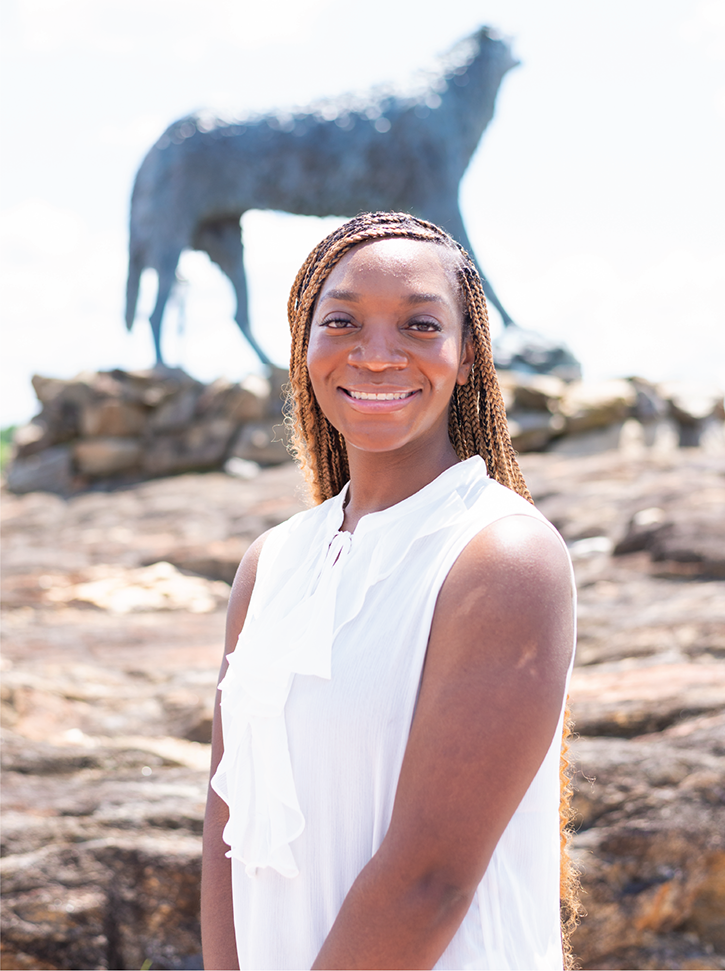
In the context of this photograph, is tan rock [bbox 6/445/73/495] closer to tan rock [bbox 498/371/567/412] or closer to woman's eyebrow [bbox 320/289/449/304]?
tan rock [bbox 498/371/567/412]

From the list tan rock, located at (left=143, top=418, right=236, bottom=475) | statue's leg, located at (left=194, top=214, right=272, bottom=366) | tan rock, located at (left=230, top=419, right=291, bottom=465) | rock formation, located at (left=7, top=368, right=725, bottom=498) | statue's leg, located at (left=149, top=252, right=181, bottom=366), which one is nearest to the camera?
rock formation, located at (left=7, top=368, right=725, bottom=498)

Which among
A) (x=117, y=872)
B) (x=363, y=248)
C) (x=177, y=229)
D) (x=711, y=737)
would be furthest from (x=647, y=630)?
(x=177, y=229)

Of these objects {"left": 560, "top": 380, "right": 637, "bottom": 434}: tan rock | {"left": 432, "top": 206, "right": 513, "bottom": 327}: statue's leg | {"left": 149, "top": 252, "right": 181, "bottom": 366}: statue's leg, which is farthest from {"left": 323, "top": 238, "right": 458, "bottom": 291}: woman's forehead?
{"left": 149, "top": 252, "right": 181, "bottom": 366}: statue's leg

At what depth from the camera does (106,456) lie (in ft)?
28.7

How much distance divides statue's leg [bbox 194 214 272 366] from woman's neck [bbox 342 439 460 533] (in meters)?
8.26

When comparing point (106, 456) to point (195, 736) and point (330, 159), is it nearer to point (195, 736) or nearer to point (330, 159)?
point (330, 159)

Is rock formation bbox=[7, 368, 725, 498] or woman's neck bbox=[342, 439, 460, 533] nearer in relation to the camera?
woman's neck bbox=[342, 439, 460, 533]

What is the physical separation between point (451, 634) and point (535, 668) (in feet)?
0.33

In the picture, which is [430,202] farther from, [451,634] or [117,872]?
[451,634]

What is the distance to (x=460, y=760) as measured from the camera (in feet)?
3.15

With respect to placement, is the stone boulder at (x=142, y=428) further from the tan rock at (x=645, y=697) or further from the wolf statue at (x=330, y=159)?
the tan rock at (x=645, y=697)

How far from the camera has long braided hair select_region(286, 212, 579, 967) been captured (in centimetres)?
129

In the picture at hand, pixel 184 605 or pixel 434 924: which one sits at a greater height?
pixel 434 924

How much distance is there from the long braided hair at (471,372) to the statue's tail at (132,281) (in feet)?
26.6
